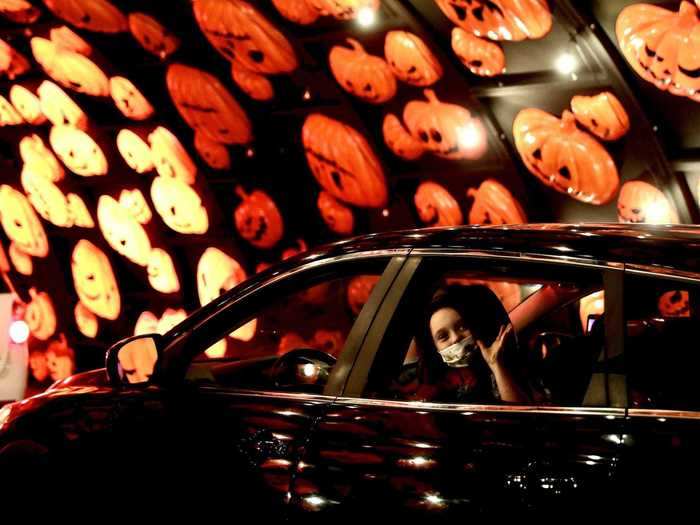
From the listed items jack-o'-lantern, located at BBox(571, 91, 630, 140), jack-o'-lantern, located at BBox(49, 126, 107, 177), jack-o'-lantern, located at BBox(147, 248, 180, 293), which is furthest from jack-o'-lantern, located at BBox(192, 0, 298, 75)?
jack-o'-lantern, located at BBox(147, 248, 180, 293)

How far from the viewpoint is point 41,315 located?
15.0 m

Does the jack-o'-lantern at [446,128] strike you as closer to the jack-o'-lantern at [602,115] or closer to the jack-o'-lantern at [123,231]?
the jack-o'-lantern at [602,115]

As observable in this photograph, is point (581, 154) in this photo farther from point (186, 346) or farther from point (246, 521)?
point (246, 521)

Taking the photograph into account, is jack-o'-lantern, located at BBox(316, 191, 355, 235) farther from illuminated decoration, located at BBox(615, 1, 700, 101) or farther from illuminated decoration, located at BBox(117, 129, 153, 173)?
illuminated decoration, located at BBox(615, 1, 700, 101)

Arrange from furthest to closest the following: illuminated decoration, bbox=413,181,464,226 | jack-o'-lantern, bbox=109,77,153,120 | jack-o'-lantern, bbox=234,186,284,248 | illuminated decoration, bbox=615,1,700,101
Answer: jack-o'-lantern, bbox=109,77,153,120 < jack-o'-lantern, bbox=234,186,284,248 < illuminated decoration, bbox=413,181,464,226 < illuminated decoration, bbox=615,1,700,101

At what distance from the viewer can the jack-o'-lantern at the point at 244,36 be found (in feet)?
31.7

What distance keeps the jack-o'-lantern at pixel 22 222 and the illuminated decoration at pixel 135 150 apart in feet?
9.22

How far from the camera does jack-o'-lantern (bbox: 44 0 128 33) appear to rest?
10.6 meters

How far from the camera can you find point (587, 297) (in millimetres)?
3889

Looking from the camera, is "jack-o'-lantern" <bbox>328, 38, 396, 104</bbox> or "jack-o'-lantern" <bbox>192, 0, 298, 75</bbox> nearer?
"jack-o'-lantern" <bbox>328, 38, 396, 104</bbox>

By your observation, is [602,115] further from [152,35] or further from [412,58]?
[152,35]

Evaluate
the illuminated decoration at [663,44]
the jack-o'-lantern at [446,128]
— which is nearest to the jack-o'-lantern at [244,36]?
the jack-o'-lantern at [446,128]

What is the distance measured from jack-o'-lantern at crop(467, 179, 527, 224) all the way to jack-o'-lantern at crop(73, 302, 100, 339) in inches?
266

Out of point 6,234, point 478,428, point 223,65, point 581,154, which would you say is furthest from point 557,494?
point 6,234
